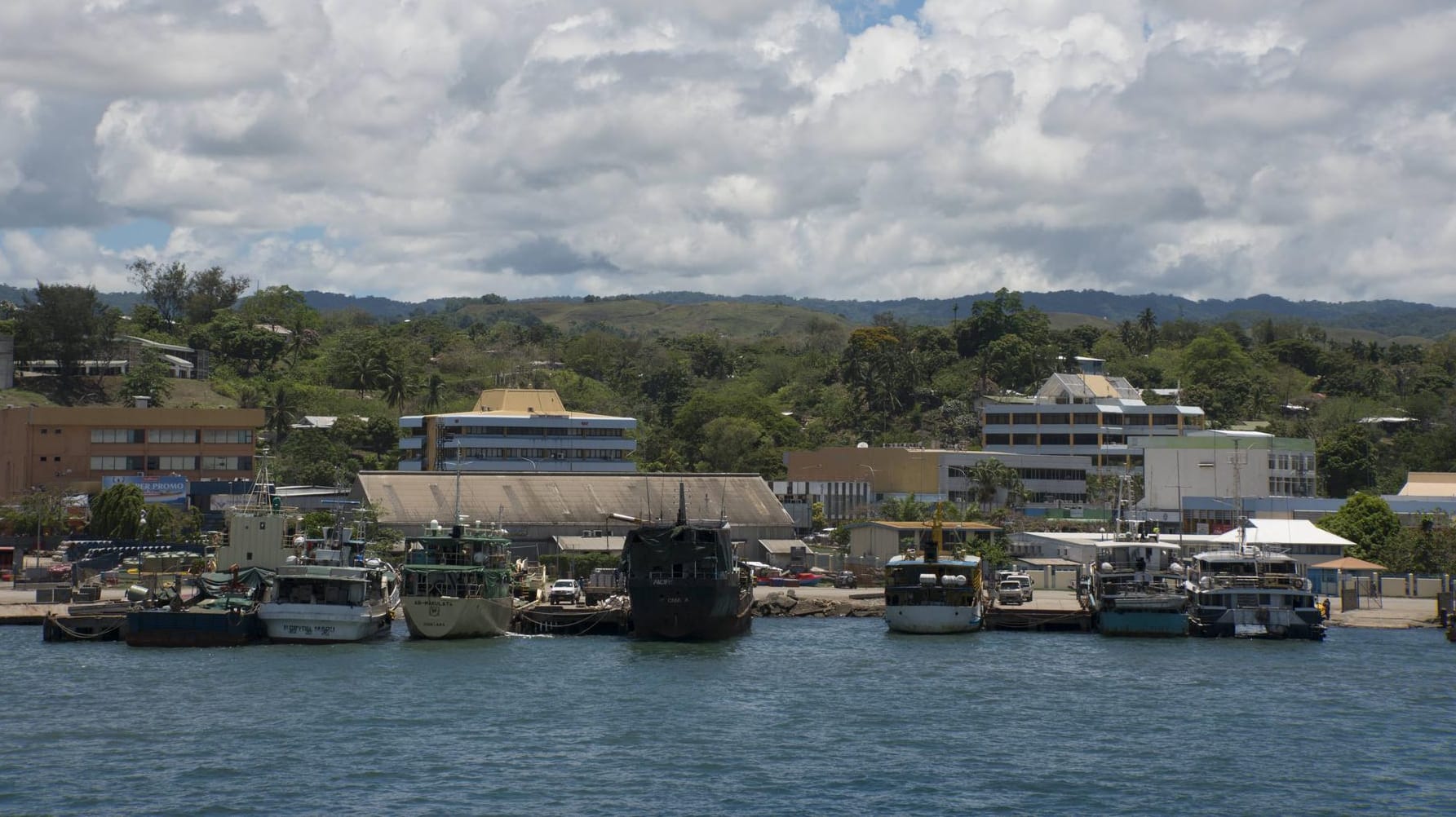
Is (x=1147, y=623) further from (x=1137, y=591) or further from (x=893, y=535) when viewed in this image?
(x=893, y=535)

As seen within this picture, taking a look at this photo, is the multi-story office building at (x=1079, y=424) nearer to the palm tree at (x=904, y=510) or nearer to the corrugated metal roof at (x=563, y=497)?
the palm tree at (x=904, y=510)

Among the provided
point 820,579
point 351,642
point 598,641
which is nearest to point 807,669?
point 598,641

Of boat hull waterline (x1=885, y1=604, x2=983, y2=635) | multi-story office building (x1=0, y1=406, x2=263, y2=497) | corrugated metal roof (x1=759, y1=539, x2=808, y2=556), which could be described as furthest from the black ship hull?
multi-story office building (x1=0, y1=406, x2=263, y2=497)

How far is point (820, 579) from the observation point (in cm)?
11819

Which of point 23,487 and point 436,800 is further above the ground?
point 23,487

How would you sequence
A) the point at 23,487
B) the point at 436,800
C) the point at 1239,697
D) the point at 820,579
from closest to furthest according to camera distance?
the point at 436,800
the point at 1239,697
the point at 820,579
the point at 23,487

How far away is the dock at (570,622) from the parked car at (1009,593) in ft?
83.7

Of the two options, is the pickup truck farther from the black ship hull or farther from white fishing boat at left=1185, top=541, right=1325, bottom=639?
white fishing boat at left=1185, top=541, right=1325, bottom=639

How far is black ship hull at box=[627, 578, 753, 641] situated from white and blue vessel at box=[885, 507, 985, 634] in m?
9.85

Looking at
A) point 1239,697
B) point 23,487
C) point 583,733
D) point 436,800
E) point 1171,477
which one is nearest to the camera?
point 436,800

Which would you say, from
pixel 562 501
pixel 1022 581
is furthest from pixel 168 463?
pixel 1022 581

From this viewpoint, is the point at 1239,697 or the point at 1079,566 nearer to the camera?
the point at 1239,697

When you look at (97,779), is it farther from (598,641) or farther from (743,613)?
(743,613)

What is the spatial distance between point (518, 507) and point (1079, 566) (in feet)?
137
